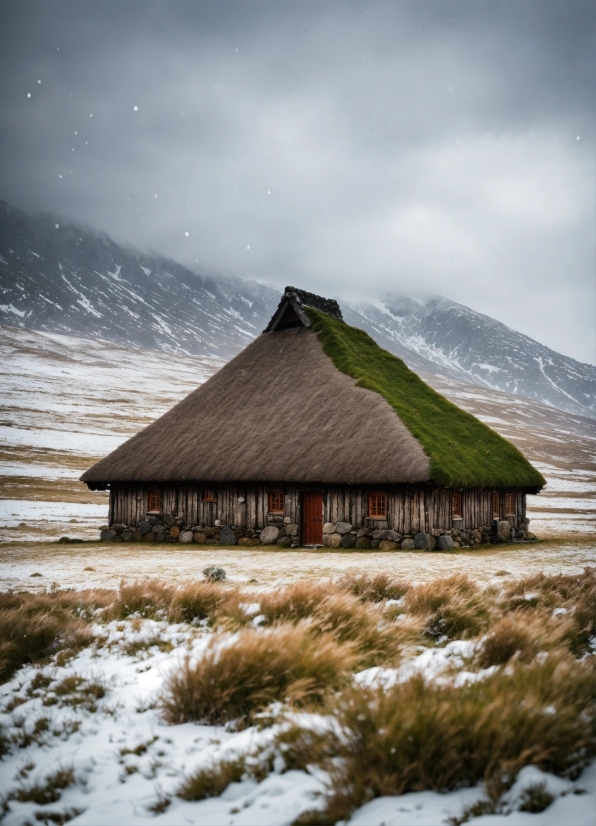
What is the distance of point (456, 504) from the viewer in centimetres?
2112

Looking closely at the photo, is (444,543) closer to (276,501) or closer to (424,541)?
(424,541)

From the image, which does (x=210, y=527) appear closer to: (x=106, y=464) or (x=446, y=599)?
(x=106, y=464)

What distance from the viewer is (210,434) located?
24406 mm

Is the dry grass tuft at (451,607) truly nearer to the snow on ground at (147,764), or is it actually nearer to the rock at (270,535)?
the snow on ground at (147,764)

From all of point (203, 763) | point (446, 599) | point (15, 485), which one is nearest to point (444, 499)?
point (446, 599)

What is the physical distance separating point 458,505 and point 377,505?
310 centimetres

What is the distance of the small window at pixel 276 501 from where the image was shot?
22172 mm

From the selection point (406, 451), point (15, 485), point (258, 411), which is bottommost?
point (15, 485)

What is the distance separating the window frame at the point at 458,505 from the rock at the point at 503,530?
266 centimetres

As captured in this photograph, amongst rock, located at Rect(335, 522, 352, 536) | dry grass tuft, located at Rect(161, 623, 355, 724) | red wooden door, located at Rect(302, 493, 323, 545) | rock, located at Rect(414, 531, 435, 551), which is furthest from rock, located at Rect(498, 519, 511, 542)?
dry grass tuft, located at Rect(161, 623, 355, 724)

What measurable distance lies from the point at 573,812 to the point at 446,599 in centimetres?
452

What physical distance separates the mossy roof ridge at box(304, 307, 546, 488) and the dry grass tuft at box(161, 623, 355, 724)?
14156mm

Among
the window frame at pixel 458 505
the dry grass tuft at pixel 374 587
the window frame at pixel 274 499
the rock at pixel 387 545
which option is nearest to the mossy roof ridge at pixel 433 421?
the window frame at pixel 458 505

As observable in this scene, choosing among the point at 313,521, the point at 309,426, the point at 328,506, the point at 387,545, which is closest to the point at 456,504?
the point at 387,545
